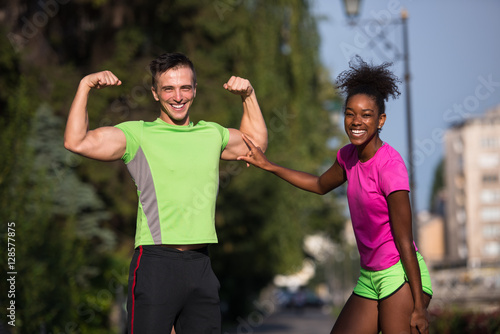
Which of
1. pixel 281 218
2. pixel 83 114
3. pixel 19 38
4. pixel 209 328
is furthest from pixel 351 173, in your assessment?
pixel 281 218

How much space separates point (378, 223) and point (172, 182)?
1.15 meters

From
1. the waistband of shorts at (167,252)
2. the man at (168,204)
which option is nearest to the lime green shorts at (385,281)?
the man at (168,204)

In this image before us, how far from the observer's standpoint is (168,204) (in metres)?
4.00

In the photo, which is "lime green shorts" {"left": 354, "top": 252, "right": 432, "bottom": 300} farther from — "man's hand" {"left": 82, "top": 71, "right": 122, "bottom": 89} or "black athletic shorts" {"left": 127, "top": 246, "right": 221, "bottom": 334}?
"man's hand" {"left": 82, "top": 71, "right": 122, "bottom": 89}

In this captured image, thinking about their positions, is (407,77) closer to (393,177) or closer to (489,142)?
(393,177)

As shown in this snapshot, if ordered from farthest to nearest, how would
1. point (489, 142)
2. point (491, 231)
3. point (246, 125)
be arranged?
point (489, 142), point (491, 231), point (246, 125)

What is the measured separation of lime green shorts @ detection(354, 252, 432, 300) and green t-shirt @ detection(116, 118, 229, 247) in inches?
36.3

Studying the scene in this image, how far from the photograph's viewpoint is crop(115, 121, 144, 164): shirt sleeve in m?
4.11

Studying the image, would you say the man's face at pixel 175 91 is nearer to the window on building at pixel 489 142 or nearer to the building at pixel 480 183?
the building at pixel 480 183

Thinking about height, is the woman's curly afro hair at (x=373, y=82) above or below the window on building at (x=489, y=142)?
below

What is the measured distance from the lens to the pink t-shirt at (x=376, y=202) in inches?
165

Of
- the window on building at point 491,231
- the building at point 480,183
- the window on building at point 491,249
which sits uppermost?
the building at point 480,183

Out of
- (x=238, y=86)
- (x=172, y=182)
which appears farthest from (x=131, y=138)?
(x=238, y=86)

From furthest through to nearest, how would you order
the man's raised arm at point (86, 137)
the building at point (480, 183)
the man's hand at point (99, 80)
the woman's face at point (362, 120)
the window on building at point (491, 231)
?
1. the building at point (480, 183)
2. the window on building at point (491, 231)
3. the woman's face at point (362, 120)
4. the man's hand at point (99, 80)
5. the man's raised arm at point (86, 137)
